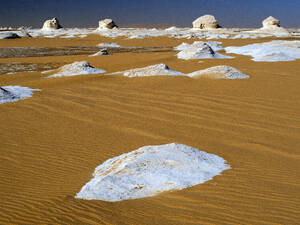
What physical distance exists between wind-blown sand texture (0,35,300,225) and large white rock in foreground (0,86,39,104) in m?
0.36

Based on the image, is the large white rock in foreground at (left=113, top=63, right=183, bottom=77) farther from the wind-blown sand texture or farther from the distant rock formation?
the distant rock formation

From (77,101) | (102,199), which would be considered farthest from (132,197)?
(77,101)

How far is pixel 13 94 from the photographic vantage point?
914 centimetres

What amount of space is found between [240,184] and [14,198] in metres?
2.65

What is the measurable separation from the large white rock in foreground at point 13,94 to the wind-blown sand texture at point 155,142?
364 mm

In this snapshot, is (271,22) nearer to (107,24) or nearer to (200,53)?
(107,24)

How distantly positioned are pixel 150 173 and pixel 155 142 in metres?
1.86

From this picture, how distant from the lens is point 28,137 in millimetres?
6008

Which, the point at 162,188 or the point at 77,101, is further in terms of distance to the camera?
the point at 77,101

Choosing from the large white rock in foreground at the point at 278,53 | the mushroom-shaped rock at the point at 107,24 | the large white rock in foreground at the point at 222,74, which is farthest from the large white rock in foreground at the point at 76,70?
the mushroom-shaped rock at the point at 107,24

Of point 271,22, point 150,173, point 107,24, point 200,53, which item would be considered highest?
point 107,24

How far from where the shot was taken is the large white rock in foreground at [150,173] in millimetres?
3420

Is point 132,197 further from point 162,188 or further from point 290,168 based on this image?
point 290,168

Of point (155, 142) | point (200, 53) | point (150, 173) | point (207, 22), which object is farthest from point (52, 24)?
point (150, 173)
